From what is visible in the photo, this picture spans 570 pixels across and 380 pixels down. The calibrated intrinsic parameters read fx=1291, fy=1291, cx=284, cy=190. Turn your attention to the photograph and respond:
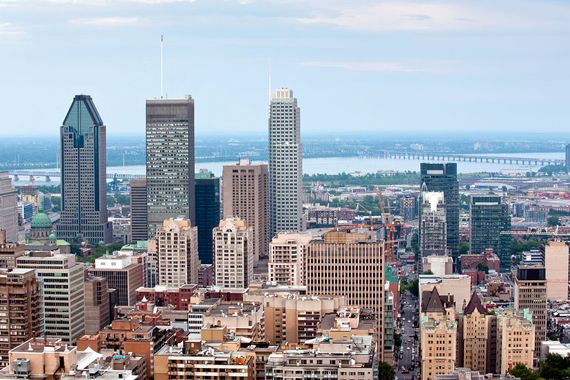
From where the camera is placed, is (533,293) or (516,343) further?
(533,293)

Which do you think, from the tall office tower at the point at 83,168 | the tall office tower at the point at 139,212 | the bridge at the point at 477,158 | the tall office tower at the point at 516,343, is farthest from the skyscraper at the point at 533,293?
the bridge at the point at 477,158

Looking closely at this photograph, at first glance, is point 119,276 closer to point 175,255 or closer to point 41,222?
point 175,255

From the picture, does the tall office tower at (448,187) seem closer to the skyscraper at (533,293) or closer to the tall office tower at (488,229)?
the tall office tower at (488,229)

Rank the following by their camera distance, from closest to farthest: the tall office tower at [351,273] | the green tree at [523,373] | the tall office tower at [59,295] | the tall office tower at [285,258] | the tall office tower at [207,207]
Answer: the green tree at [523,373] → the tall office tower at [59,295] → the tall office tower at [351,273] → the tall office tower at [285,258] → the tall office tower at [207,207]

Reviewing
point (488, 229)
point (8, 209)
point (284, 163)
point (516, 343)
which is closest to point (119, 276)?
point (516, 343)

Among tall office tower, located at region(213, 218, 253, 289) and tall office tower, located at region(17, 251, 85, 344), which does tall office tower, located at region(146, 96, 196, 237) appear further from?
tall office tower, located at region(17, 251, 85, 344)

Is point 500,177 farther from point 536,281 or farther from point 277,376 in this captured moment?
point 277,376
